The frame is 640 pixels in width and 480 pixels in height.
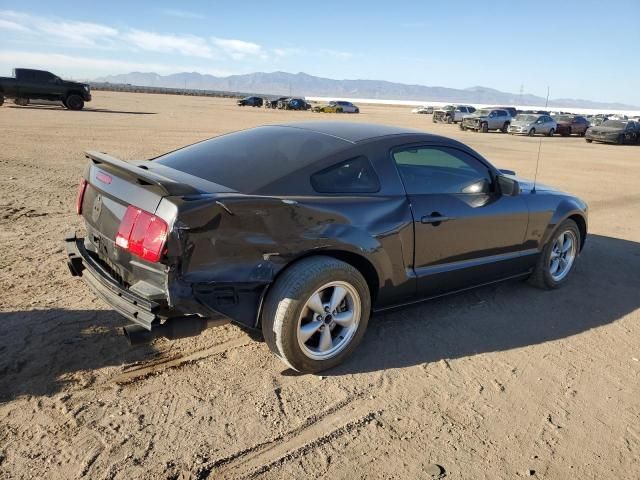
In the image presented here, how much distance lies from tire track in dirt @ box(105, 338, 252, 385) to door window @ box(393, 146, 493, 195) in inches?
64.9

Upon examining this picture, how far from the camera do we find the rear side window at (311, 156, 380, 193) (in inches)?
130

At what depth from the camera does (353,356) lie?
354 centimetres

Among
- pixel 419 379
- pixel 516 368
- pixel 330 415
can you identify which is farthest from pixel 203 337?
pixel 516 368

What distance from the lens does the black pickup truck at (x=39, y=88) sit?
82.2ft

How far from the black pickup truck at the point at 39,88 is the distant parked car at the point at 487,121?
75.4ft

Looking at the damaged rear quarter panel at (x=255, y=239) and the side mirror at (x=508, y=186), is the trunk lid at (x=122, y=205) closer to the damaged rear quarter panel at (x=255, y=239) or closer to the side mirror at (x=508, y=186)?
the damaged rear quarter panel at (x=255, y=239)

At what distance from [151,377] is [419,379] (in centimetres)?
165

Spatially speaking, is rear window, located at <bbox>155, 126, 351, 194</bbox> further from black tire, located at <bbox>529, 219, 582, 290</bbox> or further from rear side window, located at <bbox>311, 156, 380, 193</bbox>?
black tire, located at <bbox>529, 219, 582, 290</bbox>

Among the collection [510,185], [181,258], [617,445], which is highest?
[510,185]

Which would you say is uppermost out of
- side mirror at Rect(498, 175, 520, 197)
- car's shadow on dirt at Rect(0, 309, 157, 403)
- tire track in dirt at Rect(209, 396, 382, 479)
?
side mirror at Rect(498, 175, 520, 197)

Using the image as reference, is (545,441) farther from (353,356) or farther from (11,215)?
(11,215)

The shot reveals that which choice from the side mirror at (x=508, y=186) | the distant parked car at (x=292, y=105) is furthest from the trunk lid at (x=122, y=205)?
the distant parked car at (x=292, y=105)

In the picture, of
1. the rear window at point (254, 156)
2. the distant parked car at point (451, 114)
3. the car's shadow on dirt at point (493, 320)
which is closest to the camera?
the rear window at point (254, 156)

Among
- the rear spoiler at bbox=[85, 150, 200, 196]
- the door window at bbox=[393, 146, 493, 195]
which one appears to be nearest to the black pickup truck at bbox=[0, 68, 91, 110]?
the rear spoiler at bbox=[85, 150, 200, 196]
